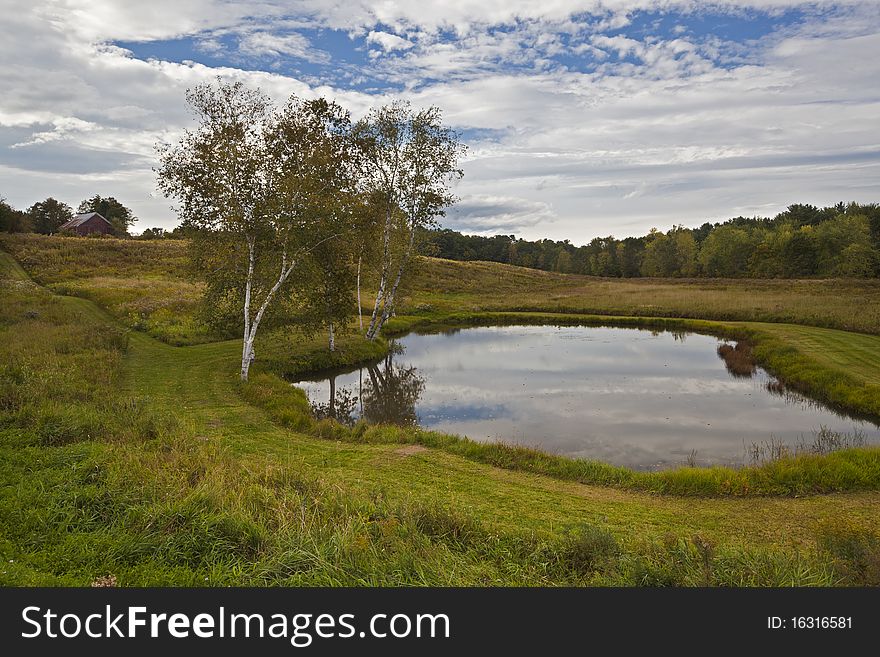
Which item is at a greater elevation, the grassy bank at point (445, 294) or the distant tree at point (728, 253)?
the distant tree at point (728, 253)

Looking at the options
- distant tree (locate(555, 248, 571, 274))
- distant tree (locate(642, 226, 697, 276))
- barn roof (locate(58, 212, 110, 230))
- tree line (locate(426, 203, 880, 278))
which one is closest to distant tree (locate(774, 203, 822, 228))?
tree line (locate(426, 203, 880, 278))

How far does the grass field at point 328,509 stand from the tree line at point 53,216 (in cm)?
7170

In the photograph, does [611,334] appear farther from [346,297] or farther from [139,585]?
[139,585]

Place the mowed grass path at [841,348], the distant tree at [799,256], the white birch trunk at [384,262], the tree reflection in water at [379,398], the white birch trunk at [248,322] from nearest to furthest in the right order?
the tree reflection in water at [379,398]
the white birch trunk at [248,322]
the mowed grass path at [841,348]
the white birch trunk at [384,262]
the distant tree at [799,256]

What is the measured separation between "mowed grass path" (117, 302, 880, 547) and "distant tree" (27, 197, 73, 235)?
345 feet

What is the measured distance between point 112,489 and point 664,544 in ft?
26.1

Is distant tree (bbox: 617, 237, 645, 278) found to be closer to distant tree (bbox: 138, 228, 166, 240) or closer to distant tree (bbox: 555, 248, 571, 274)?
distant tree (bbox: 555, 248, 571, 274)

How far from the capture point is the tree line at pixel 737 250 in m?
81.4

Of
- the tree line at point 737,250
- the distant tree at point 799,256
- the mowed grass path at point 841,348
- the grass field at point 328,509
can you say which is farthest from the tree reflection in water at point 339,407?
the distant tree at point 799,256

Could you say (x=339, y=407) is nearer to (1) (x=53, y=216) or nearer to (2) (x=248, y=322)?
(2) (x=248, y=322)

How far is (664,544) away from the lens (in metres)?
7.58

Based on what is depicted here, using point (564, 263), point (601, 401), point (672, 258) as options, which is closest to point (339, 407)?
point (601, 401)

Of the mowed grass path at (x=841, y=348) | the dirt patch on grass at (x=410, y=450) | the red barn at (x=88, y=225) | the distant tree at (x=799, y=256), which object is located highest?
the red barn at (x=88, y=225)

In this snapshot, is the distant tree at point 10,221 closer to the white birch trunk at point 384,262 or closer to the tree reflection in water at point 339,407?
the white birch trunk at point 384,262
